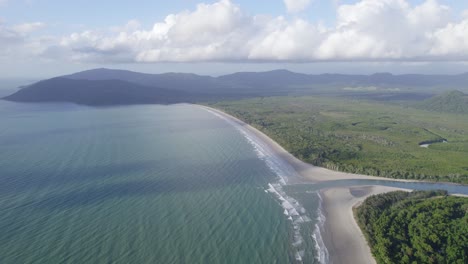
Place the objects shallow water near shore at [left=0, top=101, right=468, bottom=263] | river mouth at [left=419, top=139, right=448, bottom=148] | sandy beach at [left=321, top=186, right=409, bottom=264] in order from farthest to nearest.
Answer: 1. river mouth at [left=419, top=139, right=448, bottom=148]
2. sandy beach at [left=321, top=186, right=409, bottom=264]
3. shallow water near shore at [left=0, top=101, right=468, bottom=263]

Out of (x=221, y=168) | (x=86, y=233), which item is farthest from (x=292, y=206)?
(x=86, y=233)

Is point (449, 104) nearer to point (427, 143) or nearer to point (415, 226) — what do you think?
point (427, 143)

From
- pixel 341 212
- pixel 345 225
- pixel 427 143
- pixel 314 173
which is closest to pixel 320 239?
pixel 345 225

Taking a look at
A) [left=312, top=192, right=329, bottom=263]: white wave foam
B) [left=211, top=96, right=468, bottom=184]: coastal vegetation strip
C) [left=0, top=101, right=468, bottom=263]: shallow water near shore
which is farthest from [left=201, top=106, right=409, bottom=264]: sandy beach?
[left=211, top=96, right=468, bottom=184]: coastal vegetation strip

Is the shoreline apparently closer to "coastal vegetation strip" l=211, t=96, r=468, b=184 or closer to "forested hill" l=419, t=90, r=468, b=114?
"coastal vegetation strip" l=211, t=96, r=468, b=184

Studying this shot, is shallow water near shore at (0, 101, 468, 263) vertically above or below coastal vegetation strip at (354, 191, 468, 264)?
above

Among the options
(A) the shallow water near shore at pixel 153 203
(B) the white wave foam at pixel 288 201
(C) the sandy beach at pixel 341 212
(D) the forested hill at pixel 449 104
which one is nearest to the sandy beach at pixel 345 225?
(C) the sandy beach at pixel 341 212

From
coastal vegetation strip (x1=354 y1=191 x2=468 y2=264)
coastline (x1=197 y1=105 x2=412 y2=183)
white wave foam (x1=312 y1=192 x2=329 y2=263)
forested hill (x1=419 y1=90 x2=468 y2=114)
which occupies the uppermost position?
forested hill (x1=419 y1=90 x2=468 y2=114)

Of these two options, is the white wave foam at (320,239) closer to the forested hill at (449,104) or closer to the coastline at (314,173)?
the coastline at (314,173)
